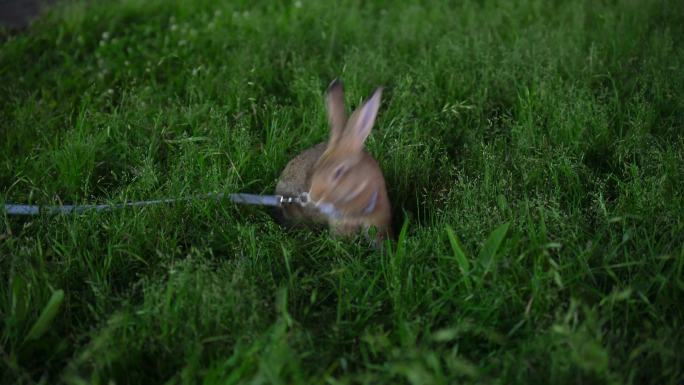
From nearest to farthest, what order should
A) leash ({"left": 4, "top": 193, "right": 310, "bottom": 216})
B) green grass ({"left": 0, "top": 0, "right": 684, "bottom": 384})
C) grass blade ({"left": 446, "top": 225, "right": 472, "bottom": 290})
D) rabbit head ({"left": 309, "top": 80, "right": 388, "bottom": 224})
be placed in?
1. green grass ({"left": 0, "top": 0, "right": 684, "bottom": 384})
2. grass blade ({"left": 446, "top": 225, "right": 472, "bottom": 290})
3. rabbit head ({"left": 309, "top": 80, "right": 388, "bottom": 224})
4. leash ({"left": 4, "top": 193, "right": 310, "bottom": 216})

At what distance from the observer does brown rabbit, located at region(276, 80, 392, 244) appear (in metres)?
2.45

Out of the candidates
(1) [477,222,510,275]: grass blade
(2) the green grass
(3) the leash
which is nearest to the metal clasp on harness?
(3) the leash

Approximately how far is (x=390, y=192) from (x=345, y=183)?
0.51 m

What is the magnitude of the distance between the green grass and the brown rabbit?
4.9 inches

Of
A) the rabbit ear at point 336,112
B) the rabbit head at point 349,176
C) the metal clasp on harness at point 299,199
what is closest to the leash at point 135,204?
the metal clasp on harness at point 299,199

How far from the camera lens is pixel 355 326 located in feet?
7.14

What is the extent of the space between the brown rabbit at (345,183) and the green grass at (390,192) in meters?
0.13

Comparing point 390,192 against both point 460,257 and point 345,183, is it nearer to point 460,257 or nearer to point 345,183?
point 345,183

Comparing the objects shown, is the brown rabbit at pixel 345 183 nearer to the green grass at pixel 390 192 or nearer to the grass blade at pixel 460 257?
the green grass at pixel 390 192

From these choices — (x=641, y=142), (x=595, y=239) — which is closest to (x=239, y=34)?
(x=641, y=142)

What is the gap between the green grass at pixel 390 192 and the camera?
6.54 ft

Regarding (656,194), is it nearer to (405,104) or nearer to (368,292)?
(368,292)

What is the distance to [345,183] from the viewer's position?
245 centimetres

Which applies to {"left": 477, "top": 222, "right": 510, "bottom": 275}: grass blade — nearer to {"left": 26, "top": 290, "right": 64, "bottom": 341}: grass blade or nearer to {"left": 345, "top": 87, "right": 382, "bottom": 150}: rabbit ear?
{"left": 345, "top": 87, "right": 382, "bottom": 150}: rabbit ear
